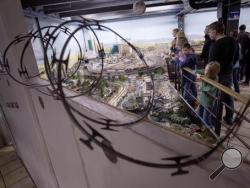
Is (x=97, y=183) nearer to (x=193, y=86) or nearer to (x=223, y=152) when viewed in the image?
(x=223, y=152)

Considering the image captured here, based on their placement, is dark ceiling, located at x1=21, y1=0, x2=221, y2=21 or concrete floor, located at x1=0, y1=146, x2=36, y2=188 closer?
concrete floor, located at x1=0, y1=146, x2=36, y2=188

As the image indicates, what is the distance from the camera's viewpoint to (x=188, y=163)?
1.56 ft

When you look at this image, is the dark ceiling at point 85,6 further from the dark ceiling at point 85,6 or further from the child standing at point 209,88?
the child standing at point 209,88

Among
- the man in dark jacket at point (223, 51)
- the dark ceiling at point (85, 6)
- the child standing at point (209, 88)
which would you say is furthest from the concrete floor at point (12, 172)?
the man in dark jacket at point (223, 51)

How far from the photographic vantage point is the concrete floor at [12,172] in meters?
2.30

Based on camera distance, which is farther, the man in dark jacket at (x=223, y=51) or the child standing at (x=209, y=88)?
the man in dark jacket at (x=223, y=51)

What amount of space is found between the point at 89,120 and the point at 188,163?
335 millimetres

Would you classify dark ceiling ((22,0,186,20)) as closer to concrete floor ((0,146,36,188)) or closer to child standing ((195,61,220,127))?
child standing ((195,61,220,127))

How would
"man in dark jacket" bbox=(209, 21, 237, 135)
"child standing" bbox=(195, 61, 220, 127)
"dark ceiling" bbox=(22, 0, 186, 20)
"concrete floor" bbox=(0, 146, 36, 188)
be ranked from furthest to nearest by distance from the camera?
"dark ceiling" bbox=(22, 0, 186, 20) → "concrete floor" bbox=(0, 146, 36, 188) → "man in dark jacket" bbox=(209, 21, 237, 135) → "child standing" bbox=(195, 61, 220, 127)

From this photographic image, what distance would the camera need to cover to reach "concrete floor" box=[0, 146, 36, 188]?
230 centimetres

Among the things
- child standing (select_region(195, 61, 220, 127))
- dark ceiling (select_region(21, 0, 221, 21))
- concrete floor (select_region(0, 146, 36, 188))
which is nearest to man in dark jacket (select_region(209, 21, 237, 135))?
child standing (select_region(195, 61, 220, 127))

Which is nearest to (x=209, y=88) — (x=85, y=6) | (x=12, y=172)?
(x=12, y=172)

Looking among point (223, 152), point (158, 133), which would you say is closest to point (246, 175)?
point (223, 152)

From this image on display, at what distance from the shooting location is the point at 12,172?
8.21ft
